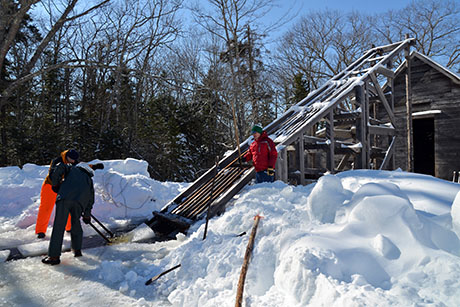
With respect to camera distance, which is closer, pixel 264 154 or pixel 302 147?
pixel 264 154

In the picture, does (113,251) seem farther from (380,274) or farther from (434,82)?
(434,82)

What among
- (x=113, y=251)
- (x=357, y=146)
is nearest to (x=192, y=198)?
(x=113, y=251)

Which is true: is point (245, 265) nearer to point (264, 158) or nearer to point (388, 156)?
point (264, 158)

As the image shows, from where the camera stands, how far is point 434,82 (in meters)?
10.9

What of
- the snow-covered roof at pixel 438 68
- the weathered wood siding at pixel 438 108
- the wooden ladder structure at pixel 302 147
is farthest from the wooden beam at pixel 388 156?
the snow-covered roof at pixel 438 68

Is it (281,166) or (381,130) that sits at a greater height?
(381,130)

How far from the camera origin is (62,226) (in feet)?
14.8

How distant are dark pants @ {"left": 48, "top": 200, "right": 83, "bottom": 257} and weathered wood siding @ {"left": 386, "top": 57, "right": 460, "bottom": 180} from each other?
1162cm

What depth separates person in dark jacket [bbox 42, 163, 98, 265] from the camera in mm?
4414

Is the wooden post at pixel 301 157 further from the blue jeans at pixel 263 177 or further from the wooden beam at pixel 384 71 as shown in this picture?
the wooden beam at pixel 384 71

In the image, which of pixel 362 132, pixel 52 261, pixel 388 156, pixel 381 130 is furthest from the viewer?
pixel 388 156

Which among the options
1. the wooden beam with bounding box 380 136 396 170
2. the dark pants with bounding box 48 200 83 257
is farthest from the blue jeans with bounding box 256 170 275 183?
the wooden beam with bounding box 380 136 396 170

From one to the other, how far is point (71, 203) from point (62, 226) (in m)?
0.36

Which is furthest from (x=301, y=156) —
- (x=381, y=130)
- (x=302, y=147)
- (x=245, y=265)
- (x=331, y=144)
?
(x=245, y=265)
